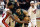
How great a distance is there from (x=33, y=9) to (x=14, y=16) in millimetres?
210

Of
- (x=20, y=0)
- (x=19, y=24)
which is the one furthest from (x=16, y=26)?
(x=20, y=0)

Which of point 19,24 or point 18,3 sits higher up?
point 18,3

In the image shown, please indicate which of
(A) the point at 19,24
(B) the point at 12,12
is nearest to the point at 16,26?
(A) the point at 19,24

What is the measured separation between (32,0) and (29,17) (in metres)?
0.19

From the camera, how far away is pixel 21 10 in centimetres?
87

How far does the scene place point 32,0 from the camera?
0.93 metres

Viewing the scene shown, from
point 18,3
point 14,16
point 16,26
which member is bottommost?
point 16,26

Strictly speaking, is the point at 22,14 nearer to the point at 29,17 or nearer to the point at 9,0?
the point at 29,17

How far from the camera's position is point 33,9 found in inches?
35.2

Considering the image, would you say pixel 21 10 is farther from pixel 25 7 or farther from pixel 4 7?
pixel 4 7

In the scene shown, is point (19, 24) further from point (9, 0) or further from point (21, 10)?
point (9, 0)

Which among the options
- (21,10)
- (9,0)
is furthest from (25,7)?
(9,0)

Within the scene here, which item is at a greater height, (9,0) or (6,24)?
(9,0)

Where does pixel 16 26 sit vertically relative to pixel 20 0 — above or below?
below
